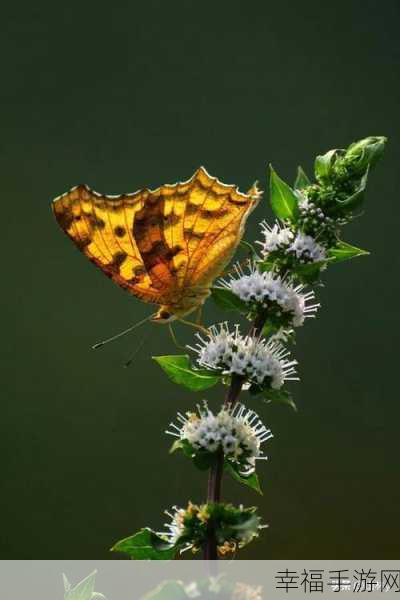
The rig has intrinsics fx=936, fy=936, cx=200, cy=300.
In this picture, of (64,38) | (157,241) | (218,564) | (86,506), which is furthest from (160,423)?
(218,564)

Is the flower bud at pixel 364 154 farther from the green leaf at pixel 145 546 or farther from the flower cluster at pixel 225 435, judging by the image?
the green leaf at pixel 145 546

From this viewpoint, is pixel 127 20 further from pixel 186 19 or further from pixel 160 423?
pixel 160 423

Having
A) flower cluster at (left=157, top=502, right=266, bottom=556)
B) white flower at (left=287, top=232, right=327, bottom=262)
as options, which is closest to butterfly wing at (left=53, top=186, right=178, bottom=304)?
white flower at (left=287, top=232, right=327, bottom=262)

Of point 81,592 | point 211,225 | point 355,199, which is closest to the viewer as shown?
point 81,592

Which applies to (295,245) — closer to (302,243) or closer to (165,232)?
(302,243)

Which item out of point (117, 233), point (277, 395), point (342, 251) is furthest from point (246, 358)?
point (117, 233)

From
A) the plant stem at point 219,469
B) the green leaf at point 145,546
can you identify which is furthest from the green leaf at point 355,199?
the green leaf at point 145,546

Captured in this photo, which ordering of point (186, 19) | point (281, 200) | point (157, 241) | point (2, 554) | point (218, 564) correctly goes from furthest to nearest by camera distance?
point (186, 19) < point (2, 554) < point (157, 241) < point (281, 200) < point (218, 564)
